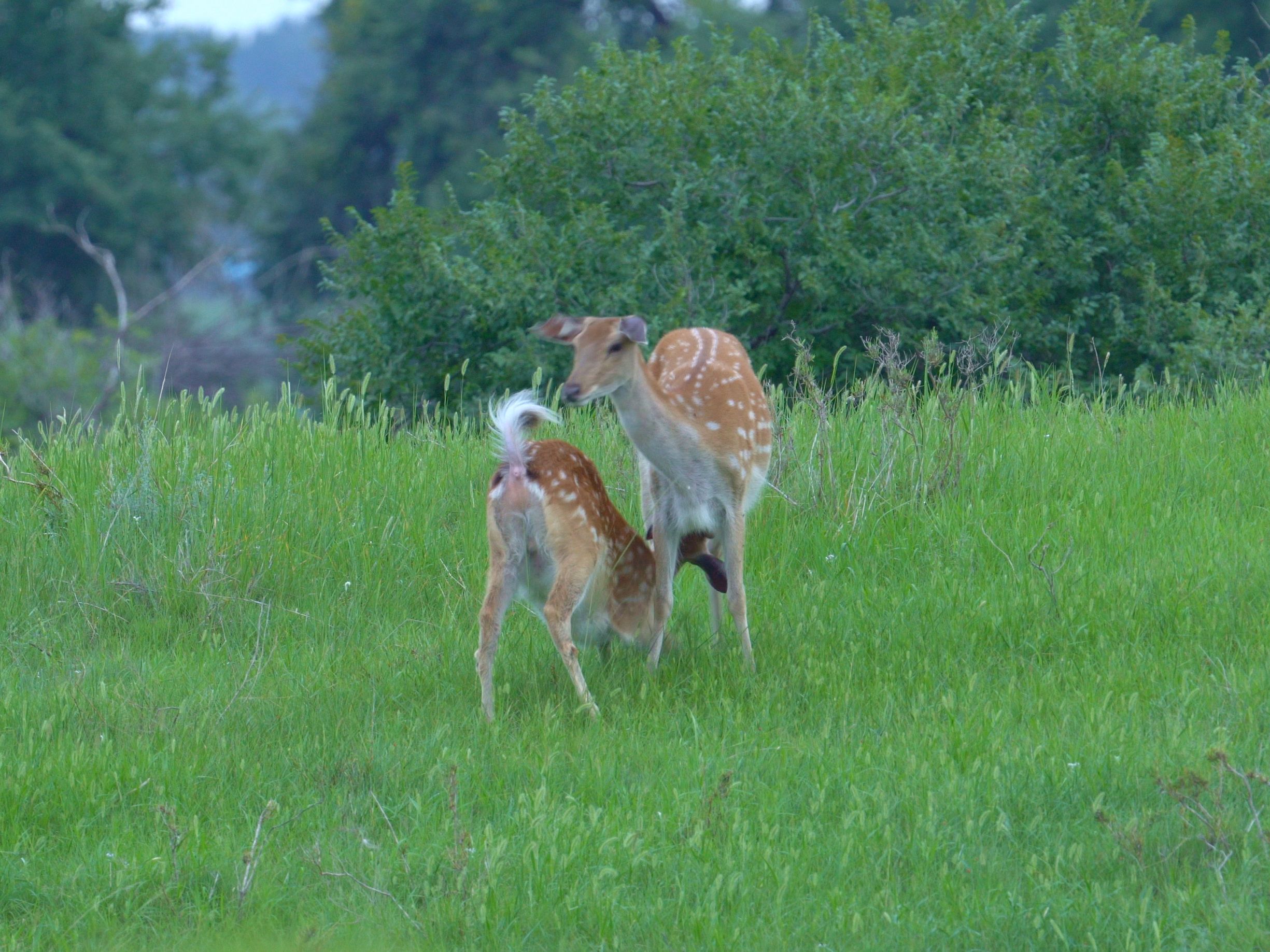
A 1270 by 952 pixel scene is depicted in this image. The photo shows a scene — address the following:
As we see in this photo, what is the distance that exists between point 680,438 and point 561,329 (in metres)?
0.71

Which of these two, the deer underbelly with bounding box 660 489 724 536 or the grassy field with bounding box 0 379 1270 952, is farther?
the deer underbelly with bounding box 660 489 724 536

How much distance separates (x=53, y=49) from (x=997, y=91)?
2733 centimetres

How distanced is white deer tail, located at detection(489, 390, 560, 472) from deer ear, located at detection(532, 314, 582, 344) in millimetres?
435

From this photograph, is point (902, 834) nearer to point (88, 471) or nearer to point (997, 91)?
point (88, 471)

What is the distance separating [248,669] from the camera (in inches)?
242

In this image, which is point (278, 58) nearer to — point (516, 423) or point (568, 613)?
point (516, 423)

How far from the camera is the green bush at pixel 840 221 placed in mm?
12969

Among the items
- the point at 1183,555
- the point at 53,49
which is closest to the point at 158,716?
the point at 1183,555

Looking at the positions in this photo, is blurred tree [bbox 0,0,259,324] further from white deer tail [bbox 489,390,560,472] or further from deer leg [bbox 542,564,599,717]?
deer leg [bbox 542,564,599,717]

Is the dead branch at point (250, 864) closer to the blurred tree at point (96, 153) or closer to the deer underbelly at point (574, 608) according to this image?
the deer underbelly at point (574, 608)

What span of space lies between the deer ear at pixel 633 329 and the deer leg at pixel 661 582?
952 mm

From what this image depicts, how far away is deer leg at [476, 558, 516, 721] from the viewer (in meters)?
5.95

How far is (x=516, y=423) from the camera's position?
602cm

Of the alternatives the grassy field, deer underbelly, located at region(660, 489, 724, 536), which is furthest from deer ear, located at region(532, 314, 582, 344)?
the grassy field
